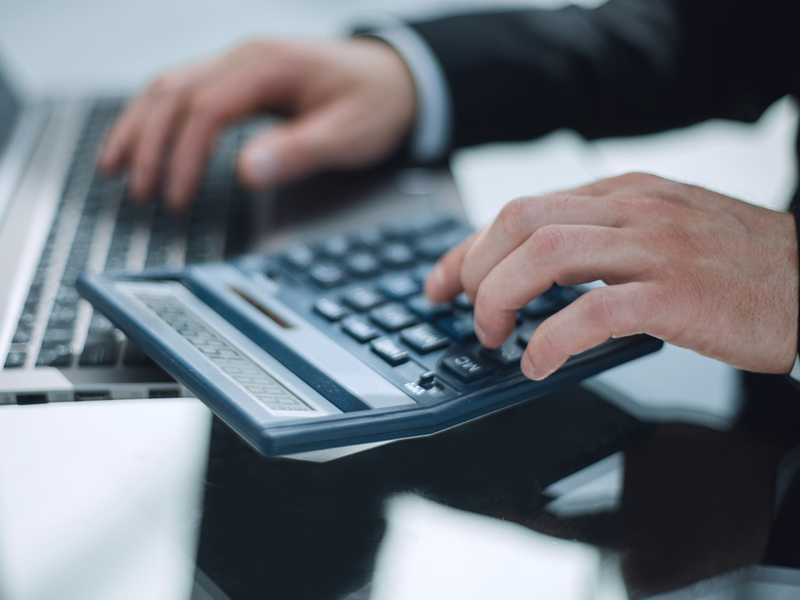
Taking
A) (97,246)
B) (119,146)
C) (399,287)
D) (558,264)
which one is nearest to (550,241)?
(558,264)

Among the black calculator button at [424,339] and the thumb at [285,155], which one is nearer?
the black calculator button at [424,339]

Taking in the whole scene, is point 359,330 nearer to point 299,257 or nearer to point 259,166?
point 299,257

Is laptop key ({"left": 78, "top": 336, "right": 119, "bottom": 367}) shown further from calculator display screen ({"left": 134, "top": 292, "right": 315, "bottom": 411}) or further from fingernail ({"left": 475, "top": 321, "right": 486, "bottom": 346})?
fingernail ({"left": 475, "top": 321, "right": 486, "bottom": 346})

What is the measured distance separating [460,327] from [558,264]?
0.24 feet

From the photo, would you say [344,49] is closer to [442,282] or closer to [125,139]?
[125,139]

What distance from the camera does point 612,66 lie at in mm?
753

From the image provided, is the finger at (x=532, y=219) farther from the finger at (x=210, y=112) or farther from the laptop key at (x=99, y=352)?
the finger at (x=210, y=112)

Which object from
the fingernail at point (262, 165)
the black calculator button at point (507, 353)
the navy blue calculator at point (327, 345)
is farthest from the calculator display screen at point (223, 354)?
the fingernail at point (262, 165)

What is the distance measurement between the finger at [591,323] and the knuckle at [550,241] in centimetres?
4

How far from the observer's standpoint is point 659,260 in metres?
0.37

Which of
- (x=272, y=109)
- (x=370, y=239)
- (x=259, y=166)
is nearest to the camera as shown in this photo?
(x=370, y=239)

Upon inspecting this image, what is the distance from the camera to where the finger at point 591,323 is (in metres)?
0.34

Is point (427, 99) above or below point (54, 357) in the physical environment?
above

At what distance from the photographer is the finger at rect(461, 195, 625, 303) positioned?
399 mm
